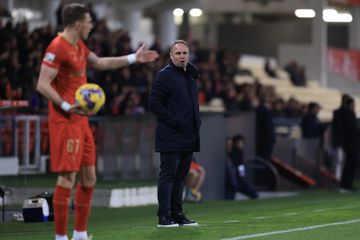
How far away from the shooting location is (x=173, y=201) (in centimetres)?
1415

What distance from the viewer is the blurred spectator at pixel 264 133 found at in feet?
Answer: 87.2

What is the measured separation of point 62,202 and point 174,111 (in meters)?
3.24

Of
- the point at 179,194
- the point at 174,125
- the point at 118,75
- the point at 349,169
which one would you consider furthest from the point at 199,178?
the point at 174,125

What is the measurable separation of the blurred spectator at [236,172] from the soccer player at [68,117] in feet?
42.0

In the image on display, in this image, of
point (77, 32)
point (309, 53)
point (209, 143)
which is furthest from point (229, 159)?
point (309, 53)

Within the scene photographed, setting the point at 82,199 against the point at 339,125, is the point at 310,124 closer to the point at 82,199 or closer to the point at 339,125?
the point at 339,125

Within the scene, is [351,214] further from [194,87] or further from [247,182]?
[247,182]

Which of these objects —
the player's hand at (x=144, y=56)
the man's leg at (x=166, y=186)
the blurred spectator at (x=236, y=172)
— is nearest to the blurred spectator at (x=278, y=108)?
the blurred spectator at (x=236, y=172)

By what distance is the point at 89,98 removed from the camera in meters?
10.6

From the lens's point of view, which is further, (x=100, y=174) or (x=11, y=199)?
(x=100, y=174)

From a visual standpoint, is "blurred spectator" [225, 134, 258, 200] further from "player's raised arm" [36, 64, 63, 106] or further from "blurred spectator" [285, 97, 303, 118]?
"player's raised arm" [36, 64, 63, 106]

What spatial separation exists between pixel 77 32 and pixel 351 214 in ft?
19.7

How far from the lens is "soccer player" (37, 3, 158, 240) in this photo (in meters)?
10.9

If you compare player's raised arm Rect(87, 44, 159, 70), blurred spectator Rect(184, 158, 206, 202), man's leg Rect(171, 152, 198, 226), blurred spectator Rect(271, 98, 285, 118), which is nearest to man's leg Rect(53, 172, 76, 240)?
player's raised arm Rect(87, 44, 159, 70)
